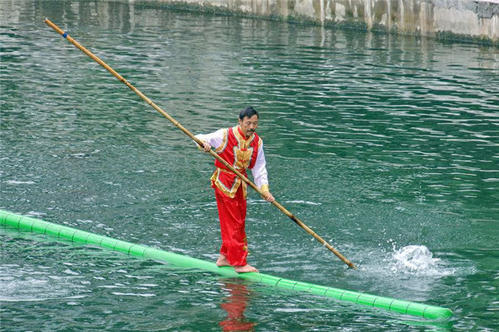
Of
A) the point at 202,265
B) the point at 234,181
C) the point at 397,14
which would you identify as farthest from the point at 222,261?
the point at 397,14

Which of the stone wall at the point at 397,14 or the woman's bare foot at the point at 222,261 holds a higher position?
the stone wall at the point at 397,14

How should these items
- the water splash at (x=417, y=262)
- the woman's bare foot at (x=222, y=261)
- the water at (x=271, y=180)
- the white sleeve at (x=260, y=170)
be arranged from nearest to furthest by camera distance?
the water at (x=271, y=180) < the white sleeve at (x=260, y=170) < the woman's bare foot at (x=222, y=261) < the water splash at (x=417, y=262)

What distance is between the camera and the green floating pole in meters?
10.6

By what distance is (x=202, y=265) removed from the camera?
12000 mm

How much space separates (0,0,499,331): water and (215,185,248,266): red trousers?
0.37 meters

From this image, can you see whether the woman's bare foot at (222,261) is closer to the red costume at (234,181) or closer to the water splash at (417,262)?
the red costume at (234,181)

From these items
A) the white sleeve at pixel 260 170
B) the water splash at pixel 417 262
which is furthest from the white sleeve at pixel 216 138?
the water splash at pixel 417 262

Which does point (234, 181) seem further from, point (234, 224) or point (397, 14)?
point (397, 14)

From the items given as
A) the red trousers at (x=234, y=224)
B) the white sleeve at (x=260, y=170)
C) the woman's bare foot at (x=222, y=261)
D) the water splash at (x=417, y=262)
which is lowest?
the water splash at (x=417, y=262)

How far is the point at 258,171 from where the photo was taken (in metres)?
11.7

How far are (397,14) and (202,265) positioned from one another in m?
25.9

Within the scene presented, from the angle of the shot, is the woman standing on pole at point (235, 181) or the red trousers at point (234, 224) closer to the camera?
the woman standing on pole at point (235, 181)

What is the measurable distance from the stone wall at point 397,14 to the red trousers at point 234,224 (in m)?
23.5

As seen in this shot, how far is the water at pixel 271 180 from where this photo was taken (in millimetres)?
10969
